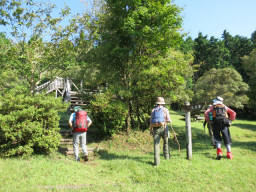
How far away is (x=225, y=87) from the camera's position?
25.4 m

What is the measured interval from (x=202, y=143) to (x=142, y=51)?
5516 mm

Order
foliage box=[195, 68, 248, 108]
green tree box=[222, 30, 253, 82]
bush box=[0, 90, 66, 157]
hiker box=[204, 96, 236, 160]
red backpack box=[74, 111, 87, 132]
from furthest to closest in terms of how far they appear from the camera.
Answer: green tree box=[222, 30, 253, 82], foliage box=[195, 68, 248, 108], red backpack box=[74, 111, 87, 132], hiker box=[204, 96, 236, 160], bush box=[0, 90, 66, 157]

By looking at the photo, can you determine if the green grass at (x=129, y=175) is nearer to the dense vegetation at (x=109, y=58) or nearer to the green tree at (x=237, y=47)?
the dense vegetation at (x=109, y=58)

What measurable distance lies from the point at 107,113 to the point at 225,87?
21.4m

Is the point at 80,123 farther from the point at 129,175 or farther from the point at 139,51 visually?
the point at 139,51

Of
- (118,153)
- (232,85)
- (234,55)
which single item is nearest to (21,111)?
(118,153)

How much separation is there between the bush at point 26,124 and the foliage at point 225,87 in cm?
2173

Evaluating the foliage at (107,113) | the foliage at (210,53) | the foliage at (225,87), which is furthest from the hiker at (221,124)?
the foliage at (210,53)

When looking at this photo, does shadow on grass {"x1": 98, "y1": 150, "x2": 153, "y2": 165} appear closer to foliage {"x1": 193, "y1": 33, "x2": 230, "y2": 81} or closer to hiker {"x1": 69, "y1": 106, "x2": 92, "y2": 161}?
hiker {"x1": 69, "y1": 106, "x2": 92, "y2": 161}

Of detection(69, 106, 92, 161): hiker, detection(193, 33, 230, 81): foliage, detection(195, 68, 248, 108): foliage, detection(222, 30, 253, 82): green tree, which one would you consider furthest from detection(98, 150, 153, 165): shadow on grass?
detection(222, 30, 253, 82): green tree

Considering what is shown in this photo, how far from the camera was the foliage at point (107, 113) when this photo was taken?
28.9 ft

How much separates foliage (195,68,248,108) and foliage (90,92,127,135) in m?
18.6

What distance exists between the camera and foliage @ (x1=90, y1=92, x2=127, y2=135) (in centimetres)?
880

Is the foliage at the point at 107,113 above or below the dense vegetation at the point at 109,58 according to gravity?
below
